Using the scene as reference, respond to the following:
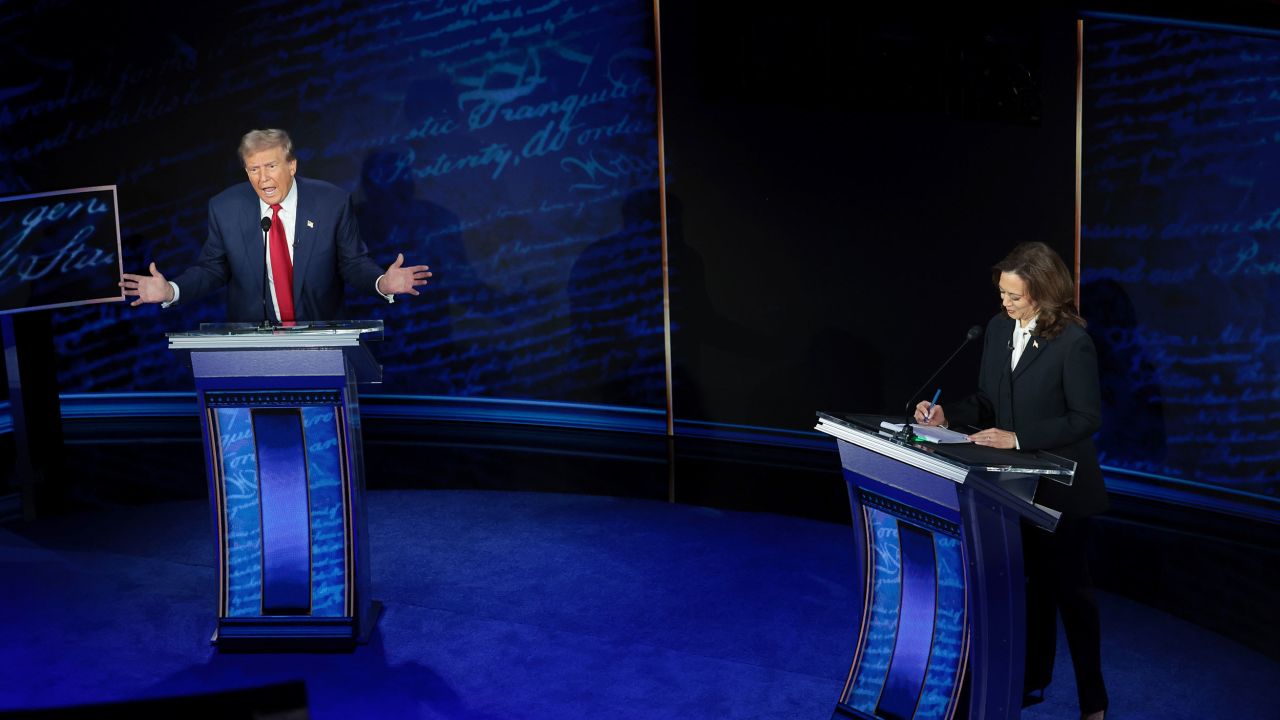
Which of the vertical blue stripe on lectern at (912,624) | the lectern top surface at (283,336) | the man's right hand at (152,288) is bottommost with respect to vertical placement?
the vertical blue stripe on lectern at (912,624)

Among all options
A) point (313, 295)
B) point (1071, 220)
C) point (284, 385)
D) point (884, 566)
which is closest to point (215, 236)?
point (313, 295)

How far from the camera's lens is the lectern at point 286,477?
11.4 ft

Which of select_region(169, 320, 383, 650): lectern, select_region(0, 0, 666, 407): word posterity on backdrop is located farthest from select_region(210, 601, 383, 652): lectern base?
select_region(0, 0, 666, 407): word posterity on backdrop

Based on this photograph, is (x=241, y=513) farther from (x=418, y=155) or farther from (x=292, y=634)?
(x=418, y=155)

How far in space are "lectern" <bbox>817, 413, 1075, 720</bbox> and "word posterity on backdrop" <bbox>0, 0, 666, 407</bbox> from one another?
3.34m

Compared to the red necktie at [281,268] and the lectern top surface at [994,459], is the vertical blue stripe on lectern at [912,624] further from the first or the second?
the red necktie at [281,268]

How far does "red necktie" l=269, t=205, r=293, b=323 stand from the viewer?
3.73 meters

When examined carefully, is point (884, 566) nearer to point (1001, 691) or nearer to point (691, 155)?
point (1001, 691)

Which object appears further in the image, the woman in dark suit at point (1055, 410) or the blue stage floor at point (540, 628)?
the blue stage floor at point (540, 628)

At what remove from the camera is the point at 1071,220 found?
15.0 ft

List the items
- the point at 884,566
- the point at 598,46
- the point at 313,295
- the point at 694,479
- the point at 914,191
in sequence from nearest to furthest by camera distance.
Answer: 1. the point at 884,566
2. the point at 313,295
3. the point at 914,191
4. the point at 694,479
5. the point at 598,46

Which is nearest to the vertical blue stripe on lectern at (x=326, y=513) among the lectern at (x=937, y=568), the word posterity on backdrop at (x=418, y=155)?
the lectern at (x=937, y=568)

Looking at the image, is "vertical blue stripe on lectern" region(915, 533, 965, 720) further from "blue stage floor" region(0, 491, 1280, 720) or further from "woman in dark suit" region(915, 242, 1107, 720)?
"blue stage floor" region(0, 491, 1280, 720)

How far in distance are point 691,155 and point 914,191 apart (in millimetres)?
1218
